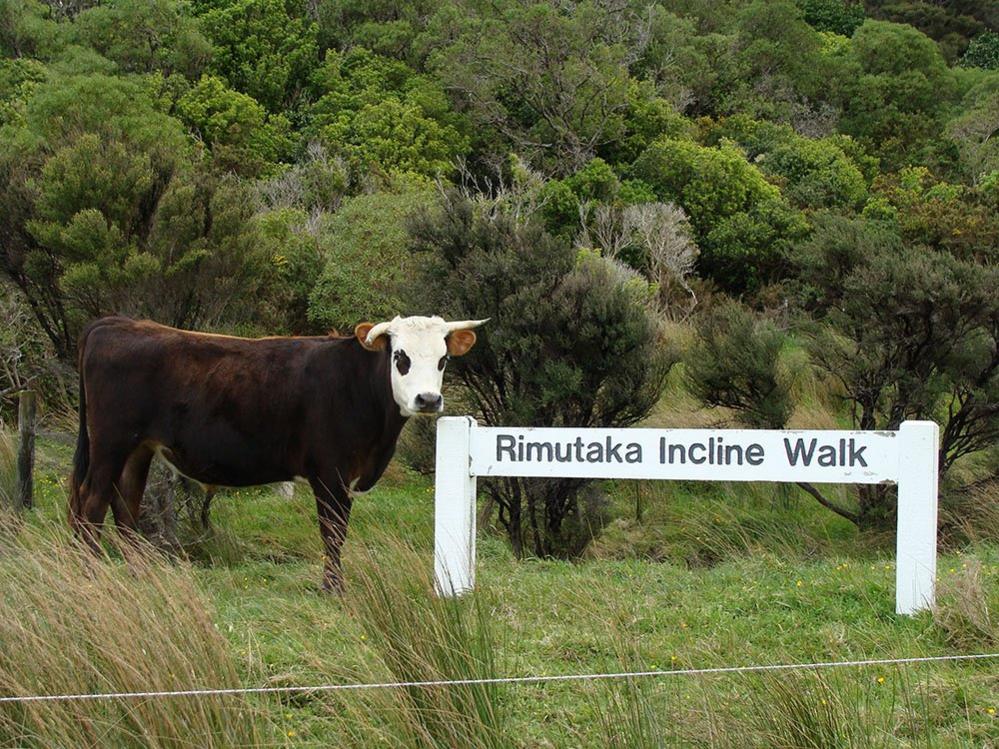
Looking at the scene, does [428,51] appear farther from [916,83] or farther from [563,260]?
[563,260]

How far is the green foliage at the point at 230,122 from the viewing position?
30234mm

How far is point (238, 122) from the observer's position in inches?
1212

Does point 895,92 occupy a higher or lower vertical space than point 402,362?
higher

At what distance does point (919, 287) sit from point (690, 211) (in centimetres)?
1698

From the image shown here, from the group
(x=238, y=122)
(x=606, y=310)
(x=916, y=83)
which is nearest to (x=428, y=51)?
(x=238, y=122)

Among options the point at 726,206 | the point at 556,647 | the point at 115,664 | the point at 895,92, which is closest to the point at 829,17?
the point at 895,92

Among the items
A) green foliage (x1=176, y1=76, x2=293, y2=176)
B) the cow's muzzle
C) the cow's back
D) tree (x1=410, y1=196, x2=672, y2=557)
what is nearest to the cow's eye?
the cow's muzzle

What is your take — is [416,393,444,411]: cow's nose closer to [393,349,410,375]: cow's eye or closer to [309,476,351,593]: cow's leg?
[393,349,410,375]: cow's eye

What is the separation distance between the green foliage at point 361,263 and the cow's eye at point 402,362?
851cm

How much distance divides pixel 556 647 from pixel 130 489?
375cm

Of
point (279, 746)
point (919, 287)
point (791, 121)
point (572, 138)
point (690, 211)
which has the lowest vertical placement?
point (279, 746)

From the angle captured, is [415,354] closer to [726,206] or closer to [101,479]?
[101,479]

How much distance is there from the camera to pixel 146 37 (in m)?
34.0

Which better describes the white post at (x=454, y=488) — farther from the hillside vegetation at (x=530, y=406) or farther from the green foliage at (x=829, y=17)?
the green foliage at (x=829, y=17)
